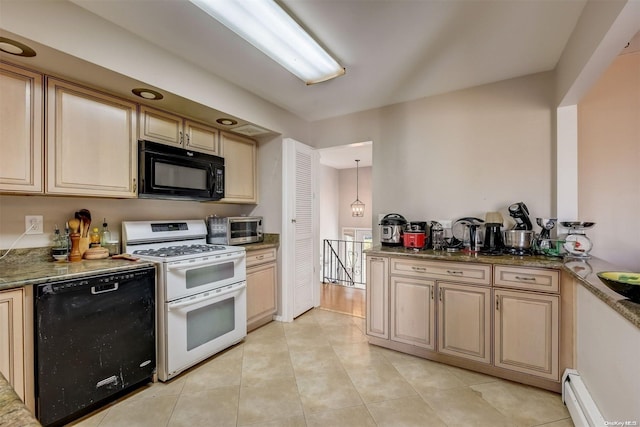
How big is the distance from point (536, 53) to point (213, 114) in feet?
8.79

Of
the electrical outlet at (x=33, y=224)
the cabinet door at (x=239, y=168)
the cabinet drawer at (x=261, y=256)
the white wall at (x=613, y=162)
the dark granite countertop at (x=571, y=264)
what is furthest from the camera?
the cabinet door at (x=239, y=168)

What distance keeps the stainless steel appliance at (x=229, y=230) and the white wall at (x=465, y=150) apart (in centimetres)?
149

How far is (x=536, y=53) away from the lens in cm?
211

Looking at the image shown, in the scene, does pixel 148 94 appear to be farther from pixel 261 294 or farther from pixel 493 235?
pixel 493 235

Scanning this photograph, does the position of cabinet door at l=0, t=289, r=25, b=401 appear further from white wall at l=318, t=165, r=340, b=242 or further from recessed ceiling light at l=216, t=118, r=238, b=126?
white wall at l=318, t=165, r=340, b=242

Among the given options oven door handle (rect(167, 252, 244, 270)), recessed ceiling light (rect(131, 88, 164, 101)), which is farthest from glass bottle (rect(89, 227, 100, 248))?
recessed ceiling light (rect(131, 88, 164, 101))

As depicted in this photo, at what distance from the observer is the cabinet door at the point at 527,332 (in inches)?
74.7

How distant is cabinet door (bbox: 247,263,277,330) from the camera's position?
2.86 m

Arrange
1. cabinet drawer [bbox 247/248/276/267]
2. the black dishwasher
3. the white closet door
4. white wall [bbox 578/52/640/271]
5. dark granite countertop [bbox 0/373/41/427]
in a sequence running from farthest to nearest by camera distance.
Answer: the white closet door
cabinet drawer [bbox 247/248/276/267]
white wall [bbox 578/52/640/271]
the black dishwasher
dark granite countertop [bbox 0/373/41/427]

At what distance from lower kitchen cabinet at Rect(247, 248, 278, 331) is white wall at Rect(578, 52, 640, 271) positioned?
2.95 meters

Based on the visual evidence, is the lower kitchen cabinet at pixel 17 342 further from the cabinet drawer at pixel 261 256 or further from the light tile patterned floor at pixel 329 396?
the cabinet drawer at pixel 261 256

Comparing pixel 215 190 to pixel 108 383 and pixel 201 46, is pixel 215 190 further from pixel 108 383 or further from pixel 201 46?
pixel 108 383

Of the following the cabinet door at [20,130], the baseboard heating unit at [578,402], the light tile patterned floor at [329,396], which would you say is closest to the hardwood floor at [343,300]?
the light tile patterned floor at [329,396]

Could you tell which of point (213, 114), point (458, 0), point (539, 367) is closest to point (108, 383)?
point (213, 114)
